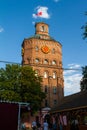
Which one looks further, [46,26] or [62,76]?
[46,26]

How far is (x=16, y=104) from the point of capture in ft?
71.5

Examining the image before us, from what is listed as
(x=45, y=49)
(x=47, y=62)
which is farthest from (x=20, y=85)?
(x=45, y=49)

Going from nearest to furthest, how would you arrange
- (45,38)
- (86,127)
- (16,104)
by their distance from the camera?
(16,104) → (86,127) → (45,38)

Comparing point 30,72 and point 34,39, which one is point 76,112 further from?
point 34,39

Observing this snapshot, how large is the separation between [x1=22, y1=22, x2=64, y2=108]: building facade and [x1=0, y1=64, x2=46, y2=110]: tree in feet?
48.8

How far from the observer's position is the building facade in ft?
239

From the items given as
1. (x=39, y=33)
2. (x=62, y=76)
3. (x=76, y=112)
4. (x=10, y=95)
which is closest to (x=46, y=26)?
(x=39, y=33)

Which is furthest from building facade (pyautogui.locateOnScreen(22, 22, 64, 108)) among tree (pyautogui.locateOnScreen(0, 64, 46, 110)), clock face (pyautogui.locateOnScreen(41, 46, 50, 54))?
tree (pyautogui.locateOnScreen(0, 64, 46, 110))

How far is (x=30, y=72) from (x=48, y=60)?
18.9 meters

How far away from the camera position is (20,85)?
184ft

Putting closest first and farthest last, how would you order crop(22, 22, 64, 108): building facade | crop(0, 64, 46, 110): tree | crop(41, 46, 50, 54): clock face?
crop(0, 64, 46, 110): tree → crop(22, 22, 64, 108): building facade → crop(41, 46, 50, 54): clock face

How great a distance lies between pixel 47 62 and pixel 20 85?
68.0 ft

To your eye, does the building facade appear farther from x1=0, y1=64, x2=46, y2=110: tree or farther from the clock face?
x1=0, y1=64, x2=46, y2=110: tree

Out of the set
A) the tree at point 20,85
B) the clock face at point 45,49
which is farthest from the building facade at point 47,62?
the tree at point 20,85
